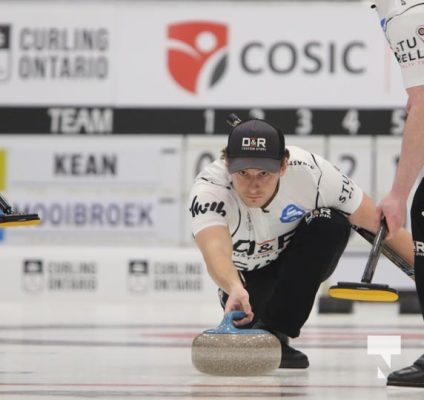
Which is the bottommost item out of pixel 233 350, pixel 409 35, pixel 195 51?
pixel 233 350

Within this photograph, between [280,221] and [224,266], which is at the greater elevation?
[280,221]

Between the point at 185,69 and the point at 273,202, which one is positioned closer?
the point at 273,202

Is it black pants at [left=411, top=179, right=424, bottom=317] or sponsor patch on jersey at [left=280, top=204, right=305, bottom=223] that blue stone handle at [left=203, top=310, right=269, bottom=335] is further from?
sponsor patch on jersey at [left=280, top=204, right=305, bottom=223]

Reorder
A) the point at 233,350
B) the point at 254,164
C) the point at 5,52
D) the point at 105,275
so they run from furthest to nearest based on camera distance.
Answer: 1. the point at 5,52
2. the point at 105,275
3. the point at 254,164
4. the point at 233,350

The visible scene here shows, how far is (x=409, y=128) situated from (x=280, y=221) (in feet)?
3.33

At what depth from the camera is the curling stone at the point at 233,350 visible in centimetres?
384

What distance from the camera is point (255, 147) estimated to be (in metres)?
4.11

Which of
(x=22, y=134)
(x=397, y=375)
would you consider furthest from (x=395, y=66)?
(x=397, y=375)

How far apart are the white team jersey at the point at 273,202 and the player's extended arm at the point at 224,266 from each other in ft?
0.13

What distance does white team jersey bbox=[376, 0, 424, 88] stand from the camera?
361cm

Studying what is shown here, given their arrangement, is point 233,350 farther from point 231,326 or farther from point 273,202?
point 273,202

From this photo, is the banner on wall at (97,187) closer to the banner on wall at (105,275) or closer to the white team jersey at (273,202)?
the banner on wall at (105,275)

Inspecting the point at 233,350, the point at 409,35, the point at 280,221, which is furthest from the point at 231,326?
the point at 409,35

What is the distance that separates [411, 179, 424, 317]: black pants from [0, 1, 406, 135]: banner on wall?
6.39 meters
